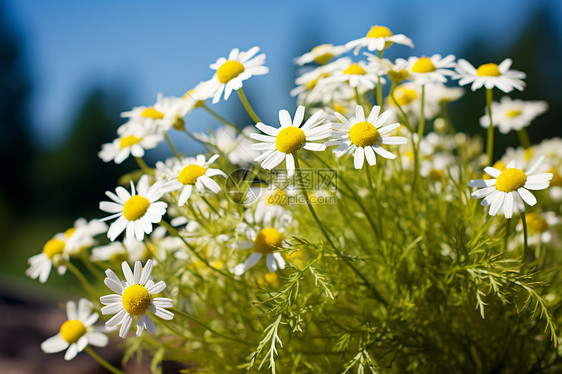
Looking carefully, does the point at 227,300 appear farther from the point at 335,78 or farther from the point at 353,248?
the point at 335,78

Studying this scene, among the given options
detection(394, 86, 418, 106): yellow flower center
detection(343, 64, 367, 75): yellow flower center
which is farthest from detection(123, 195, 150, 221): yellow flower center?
detection(394, 86, 418, 106): yellow flower center

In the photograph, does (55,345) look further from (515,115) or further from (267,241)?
(515,115)

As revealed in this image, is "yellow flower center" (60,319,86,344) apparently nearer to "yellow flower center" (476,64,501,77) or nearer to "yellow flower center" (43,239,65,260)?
"yellow flower center" (43,239,65,260)

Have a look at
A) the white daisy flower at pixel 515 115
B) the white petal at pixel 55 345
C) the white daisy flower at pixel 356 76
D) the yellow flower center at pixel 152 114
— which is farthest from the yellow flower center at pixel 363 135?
the white daisy flower at pixel 515 115

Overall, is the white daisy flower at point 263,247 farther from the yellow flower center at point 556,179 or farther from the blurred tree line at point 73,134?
Result: the blurred tree line at point 73,134

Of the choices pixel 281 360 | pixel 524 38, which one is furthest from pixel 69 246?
pixel 524 38

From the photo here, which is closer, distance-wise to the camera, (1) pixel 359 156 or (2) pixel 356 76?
(1) pixel 359 156

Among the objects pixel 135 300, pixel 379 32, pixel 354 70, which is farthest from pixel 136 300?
pixel 379 32
